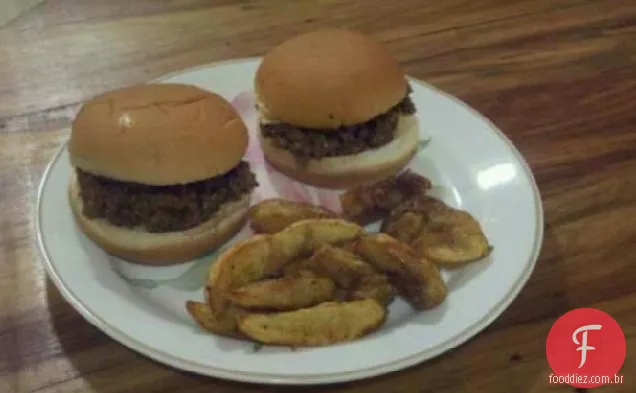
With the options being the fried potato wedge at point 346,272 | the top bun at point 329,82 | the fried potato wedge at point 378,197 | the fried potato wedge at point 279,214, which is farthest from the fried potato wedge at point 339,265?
the top bun at point 329,82

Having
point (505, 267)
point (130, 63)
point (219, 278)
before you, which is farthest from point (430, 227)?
point (130, 63)

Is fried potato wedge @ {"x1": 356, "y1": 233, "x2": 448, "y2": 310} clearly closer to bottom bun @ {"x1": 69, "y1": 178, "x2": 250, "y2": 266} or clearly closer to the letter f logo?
the letter f logo

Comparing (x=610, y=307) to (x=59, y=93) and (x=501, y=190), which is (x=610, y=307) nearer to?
(x=501, y=190)

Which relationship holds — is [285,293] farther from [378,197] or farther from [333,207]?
[333,207]

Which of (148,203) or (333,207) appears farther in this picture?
(333,207)

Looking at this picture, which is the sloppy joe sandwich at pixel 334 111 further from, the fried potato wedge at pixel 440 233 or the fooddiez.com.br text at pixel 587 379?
the fooddiez.com.br text at pixel 587 379

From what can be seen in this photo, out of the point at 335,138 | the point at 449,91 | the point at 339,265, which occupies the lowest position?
the point at 449,91

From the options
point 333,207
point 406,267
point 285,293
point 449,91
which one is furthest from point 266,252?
point 449,91
